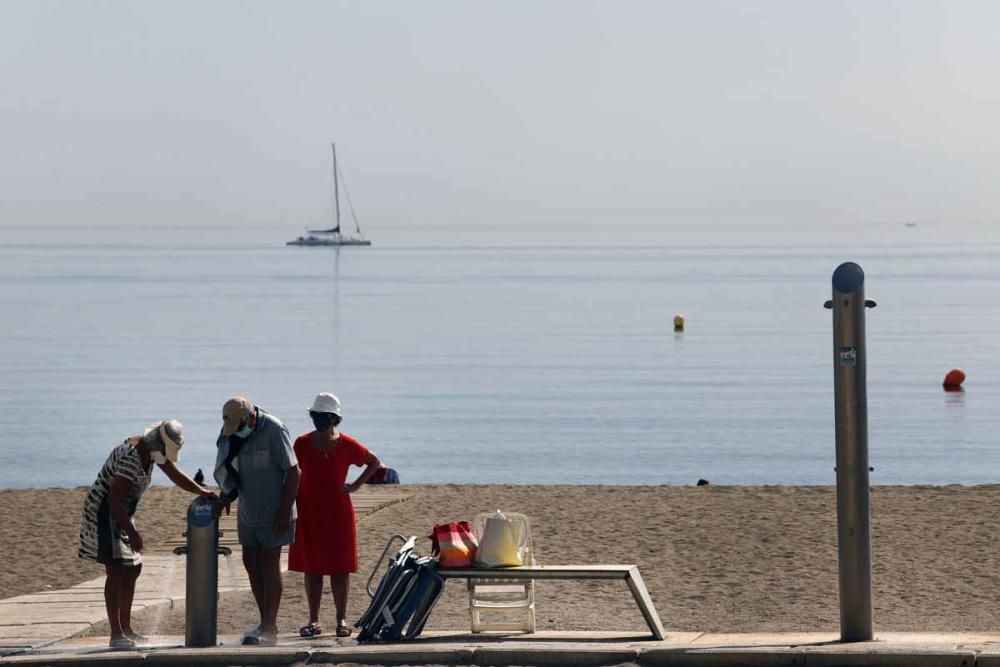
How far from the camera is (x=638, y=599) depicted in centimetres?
950

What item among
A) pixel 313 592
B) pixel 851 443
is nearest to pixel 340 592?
pixel 313 592

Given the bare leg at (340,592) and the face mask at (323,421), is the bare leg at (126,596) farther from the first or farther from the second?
the face mask at (323,421)

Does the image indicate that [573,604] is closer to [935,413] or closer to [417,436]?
[417,436]

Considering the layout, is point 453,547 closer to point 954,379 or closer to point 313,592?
point 313,592

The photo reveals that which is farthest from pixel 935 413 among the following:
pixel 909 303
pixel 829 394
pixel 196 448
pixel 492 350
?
pixel 909 303

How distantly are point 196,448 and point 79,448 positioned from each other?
3119mm

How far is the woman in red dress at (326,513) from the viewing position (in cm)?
1010

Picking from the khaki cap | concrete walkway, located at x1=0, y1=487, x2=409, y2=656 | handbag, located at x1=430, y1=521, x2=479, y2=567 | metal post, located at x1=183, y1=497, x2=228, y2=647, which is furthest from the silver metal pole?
handbag, located at x1=430, y1=521, x2=479, y2=567

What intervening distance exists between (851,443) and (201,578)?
3795 mm

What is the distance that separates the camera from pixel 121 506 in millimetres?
9695

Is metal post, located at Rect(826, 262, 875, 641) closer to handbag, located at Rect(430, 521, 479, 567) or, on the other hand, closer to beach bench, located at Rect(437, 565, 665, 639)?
beach bench, located at Rect(437, 565, 665, 639)

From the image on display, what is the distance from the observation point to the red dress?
10.1m

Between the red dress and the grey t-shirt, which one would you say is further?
the red dress

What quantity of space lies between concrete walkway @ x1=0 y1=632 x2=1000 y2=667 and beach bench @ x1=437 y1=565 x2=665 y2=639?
0.15 meters
